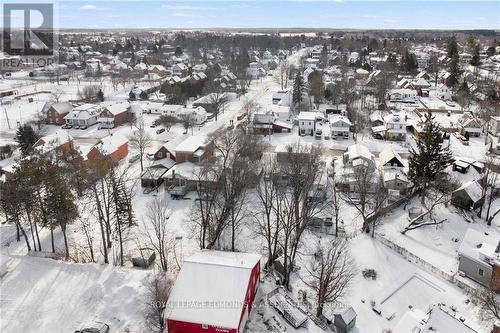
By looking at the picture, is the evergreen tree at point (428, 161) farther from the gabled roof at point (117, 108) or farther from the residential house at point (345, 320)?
the gabled roof at point (117, 108)

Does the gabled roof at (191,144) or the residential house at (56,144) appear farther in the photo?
the residential house at (56,144)

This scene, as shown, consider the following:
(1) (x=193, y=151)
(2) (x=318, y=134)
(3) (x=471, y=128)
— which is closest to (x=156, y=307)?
(1) (x=193, y=151)

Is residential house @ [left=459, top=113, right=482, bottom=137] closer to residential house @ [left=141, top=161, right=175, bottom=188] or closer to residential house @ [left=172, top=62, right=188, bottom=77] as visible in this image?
residential house @ [left=141, top=161, right=175, bottom=188]

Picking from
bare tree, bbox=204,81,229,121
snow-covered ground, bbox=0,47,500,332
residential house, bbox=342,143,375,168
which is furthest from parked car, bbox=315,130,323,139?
snow-covered ground, bbox=0,47,500,332

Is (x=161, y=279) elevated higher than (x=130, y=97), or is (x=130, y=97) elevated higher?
(x=130, y=97)

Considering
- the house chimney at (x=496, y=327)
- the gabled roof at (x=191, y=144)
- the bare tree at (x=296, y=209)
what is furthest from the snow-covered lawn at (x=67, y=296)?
the gabled roof at (x=191, y=144)

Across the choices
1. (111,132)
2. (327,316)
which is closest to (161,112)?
(111,132)

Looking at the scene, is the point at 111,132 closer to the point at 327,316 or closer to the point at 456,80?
the point at 327,316
